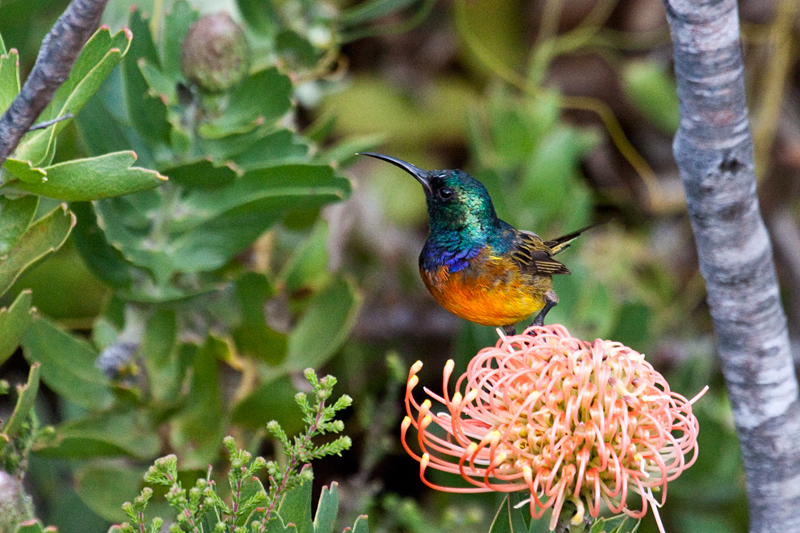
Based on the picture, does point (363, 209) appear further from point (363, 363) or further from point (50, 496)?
point (50, 496)

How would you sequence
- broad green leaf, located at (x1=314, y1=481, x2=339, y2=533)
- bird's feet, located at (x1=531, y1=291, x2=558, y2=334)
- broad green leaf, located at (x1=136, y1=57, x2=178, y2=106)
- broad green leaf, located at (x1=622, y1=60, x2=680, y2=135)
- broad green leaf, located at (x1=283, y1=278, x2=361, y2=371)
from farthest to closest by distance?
1. broad green leaf, located at (x1=622, y1=60, x2=680, y2=135)
2. broad green leaf, located at (x1=283, y1=278, x2=361, y2=371)
3. bird's feet, located at (x1=531, y1=291, x2=558, y2=334)
4. broad green leaf, located at (x1=136, y1=57, x2=178, y2=106)
5. broad green leaf, located at (x1=314, y1=481, x2=339, y2=533)

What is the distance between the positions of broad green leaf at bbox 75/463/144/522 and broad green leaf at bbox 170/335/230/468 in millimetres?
78

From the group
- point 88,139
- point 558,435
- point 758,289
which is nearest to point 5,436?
point 88,139

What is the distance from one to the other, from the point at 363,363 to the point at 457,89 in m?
1.00

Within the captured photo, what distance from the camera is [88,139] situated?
102cm

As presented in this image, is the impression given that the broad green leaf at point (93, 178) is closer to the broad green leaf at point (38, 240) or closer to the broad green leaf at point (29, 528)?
the broad green leaf at point (38, 240)

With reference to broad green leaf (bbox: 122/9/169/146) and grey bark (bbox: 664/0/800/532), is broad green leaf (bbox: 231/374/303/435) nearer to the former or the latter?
broad green leaf (bbox: 122/9/169/146)

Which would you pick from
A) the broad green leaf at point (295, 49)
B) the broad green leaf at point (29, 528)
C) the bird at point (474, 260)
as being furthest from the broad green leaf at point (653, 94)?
the broad green leaf at point (29, 528)

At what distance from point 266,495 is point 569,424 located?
0.95 ft

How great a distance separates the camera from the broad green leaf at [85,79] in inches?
30.0

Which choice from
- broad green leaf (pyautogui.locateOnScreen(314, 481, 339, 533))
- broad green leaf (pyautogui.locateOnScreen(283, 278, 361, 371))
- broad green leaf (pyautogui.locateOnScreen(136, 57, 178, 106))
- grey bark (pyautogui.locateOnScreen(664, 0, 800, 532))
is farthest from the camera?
broad green leaf (pyautogui.locateOnScreen(283, 278, 361, 371))

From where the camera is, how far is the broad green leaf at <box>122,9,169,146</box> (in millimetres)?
981

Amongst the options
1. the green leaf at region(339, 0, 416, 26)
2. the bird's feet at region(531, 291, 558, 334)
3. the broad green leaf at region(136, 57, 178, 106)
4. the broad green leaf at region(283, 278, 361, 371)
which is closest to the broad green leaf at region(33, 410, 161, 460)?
the broad green leaf at region(283, 278, 361, 371)

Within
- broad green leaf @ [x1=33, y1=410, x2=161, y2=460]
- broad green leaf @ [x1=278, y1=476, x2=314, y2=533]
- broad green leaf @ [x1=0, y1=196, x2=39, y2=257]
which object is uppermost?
broad green leaf @ [x1=0, y1=196, x2=39, y2=257]
